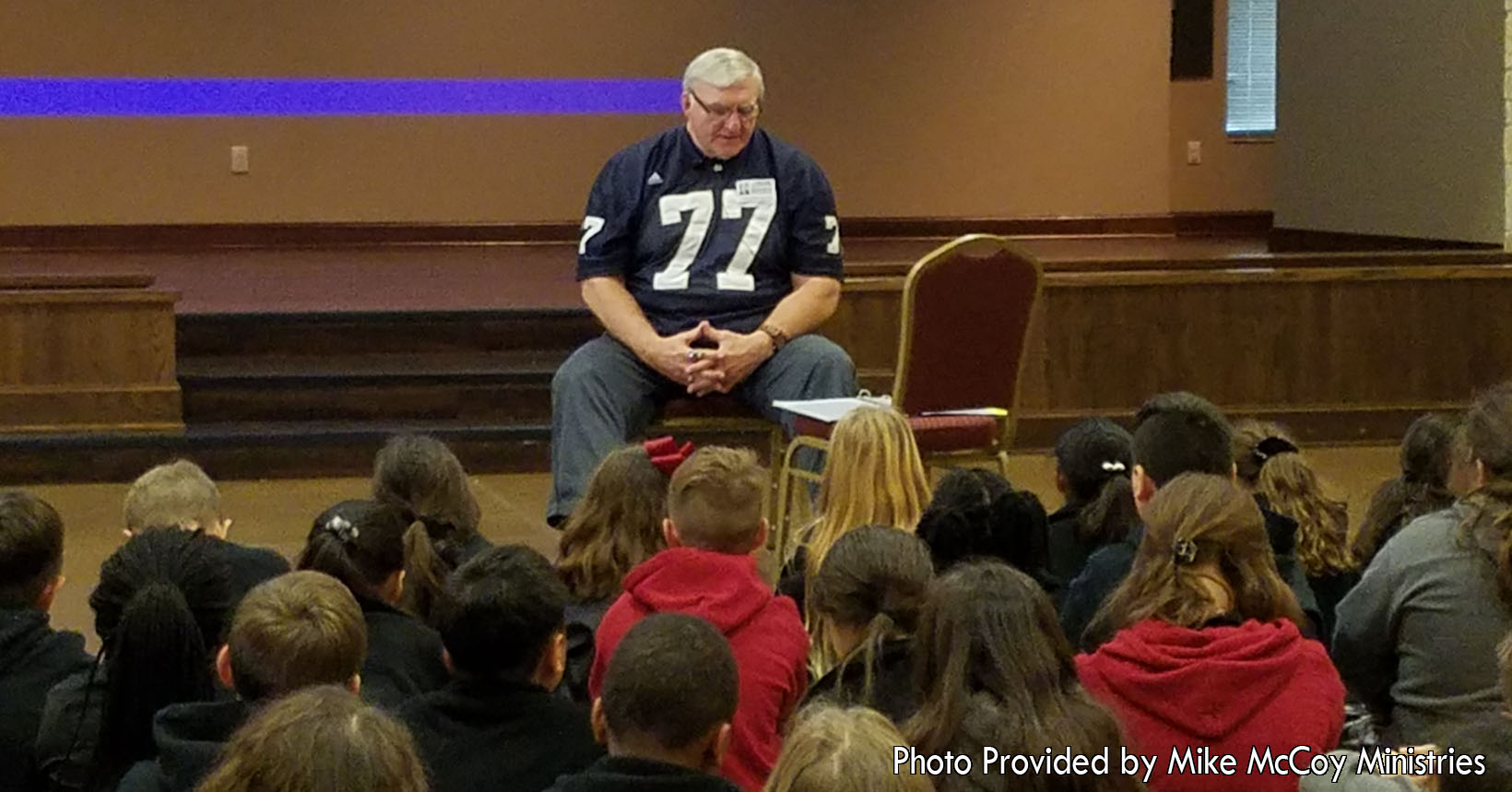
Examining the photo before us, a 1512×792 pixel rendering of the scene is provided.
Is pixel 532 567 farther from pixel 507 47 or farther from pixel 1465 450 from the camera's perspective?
pixel 507 47

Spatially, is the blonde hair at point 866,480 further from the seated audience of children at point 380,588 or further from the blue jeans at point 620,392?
the blue jeans at point 620,392

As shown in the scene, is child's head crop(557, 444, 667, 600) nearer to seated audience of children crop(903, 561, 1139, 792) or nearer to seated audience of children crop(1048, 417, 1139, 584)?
seated audience of children crop(1048, 417, 1139, 584)

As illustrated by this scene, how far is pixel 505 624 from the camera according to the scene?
8.32ft

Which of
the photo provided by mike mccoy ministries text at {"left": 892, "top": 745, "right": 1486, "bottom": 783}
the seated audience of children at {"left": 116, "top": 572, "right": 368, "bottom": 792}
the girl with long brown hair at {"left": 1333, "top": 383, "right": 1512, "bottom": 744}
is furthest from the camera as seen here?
the girl with long brown hair at {"left": 1333, "top": 383, "right": 1512, "bottom": 744}

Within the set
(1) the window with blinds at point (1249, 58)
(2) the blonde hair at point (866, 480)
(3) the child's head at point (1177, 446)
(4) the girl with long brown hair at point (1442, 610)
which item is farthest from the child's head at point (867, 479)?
(1) the window with blinds at point (1249, 58)

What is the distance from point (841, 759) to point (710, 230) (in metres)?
3.17

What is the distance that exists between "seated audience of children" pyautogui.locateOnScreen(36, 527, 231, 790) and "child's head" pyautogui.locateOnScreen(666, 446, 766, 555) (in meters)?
0.68

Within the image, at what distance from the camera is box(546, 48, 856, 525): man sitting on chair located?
191 inches

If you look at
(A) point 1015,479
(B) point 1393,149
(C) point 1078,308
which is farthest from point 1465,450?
(B) point 1393,149

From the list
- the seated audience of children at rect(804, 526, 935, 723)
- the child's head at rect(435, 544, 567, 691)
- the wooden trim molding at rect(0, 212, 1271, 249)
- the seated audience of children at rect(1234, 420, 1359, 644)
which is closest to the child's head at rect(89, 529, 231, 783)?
the child's head at rect(435, 544, 567, 691)

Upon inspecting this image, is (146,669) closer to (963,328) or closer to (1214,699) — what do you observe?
(1214,699)

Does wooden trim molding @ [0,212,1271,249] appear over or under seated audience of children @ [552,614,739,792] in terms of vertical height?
over

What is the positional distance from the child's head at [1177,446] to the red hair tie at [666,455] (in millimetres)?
855

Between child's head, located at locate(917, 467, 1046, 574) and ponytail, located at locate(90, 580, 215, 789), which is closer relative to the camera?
ponytail, located at locate(90, 580, 215, 789)
